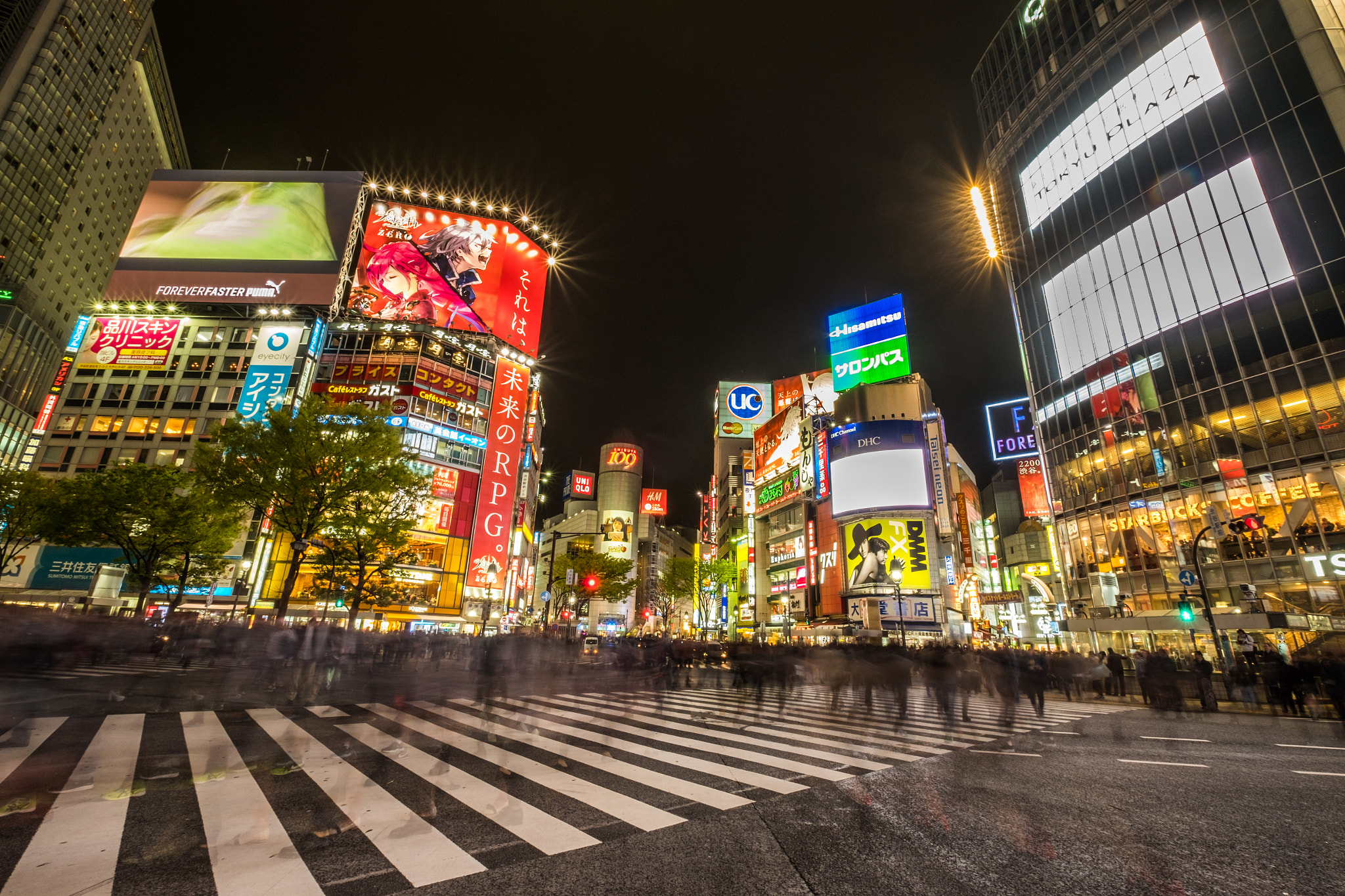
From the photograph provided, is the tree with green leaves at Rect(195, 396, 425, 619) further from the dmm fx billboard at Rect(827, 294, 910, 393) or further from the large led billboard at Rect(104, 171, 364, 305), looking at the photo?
the dmm fx billboard at Rect(827, 294, 910, 393)

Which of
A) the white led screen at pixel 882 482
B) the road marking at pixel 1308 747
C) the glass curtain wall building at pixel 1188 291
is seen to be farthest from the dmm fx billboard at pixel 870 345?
the road marking at pixel 1308 747

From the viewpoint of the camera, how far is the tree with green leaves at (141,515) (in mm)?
27266

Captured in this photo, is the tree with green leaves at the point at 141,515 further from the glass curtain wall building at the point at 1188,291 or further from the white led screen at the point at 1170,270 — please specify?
the white led screen at the point at 1170,270

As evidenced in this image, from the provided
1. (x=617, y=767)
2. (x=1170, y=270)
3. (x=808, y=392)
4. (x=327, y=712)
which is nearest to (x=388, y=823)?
(x=617, y=767)

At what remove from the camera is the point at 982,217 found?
53.3 metres

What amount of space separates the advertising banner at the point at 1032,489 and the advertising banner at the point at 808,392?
24485 millimetres

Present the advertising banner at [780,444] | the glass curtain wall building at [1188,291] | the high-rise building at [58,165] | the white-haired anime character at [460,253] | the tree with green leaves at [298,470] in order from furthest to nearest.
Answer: the advertising banner at [780,444]
the white-haired anime character at [460,253]
the high-rise building at [58,165]
the glass curtain wall building at [1188,291]
the tree with green leaves at [298,470]

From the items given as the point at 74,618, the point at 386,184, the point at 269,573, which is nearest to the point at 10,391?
the point at 269,573

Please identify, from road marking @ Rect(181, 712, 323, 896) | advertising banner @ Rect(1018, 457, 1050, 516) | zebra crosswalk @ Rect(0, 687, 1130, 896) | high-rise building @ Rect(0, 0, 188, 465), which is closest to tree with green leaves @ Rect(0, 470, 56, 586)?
zebra crosswalk @ Rect(0, 687, 1130, 896)

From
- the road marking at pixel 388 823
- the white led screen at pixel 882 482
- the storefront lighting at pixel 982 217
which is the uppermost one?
the storefront lighting at pixel 982 217

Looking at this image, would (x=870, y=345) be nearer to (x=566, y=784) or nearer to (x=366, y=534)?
(x=366, y=534)

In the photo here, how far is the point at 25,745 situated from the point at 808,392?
3038 inches

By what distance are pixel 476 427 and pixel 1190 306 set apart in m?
56.3

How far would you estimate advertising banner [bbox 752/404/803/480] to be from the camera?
6619cm
